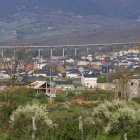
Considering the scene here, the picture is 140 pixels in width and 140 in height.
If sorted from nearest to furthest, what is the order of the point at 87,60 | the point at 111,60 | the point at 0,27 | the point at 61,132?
the point at 61,132 → the point at 111,60 → the point at 87,60 → the point at 0,27

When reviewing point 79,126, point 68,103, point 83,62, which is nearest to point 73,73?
point 83,62

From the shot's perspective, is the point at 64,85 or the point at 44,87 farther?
the point at 64,85

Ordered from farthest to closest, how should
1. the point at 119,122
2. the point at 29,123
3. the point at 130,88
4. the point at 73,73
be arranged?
the point at 73,73 → the point at 130,88 → the point at 29,123 → the point at 119,122

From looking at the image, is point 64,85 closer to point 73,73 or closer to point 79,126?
point 73,73

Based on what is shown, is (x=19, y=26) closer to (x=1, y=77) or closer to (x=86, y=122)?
(x=1, y=77)

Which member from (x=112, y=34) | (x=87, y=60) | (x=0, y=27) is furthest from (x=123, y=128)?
(x=0, y=27)

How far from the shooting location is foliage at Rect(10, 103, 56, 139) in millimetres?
14562

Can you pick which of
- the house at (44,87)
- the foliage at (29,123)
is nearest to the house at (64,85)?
the house at (44,87)

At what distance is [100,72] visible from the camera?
7900 centimetres

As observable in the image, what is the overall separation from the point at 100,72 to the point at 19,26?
110286 mm

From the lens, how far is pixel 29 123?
14898mm

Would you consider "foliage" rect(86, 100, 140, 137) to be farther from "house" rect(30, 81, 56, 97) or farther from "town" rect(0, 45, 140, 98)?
"town" rect(0, 45, 140, 98)

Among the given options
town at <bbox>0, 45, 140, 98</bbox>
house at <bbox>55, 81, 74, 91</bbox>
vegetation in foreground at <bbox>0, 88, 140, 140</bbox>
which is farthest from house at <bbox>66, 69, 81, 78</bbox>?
vegetation in foreground at <bbox>0, 88, 140, 140</bbox>

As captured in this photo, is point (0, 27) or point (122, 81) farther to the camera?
point (0, 27)
